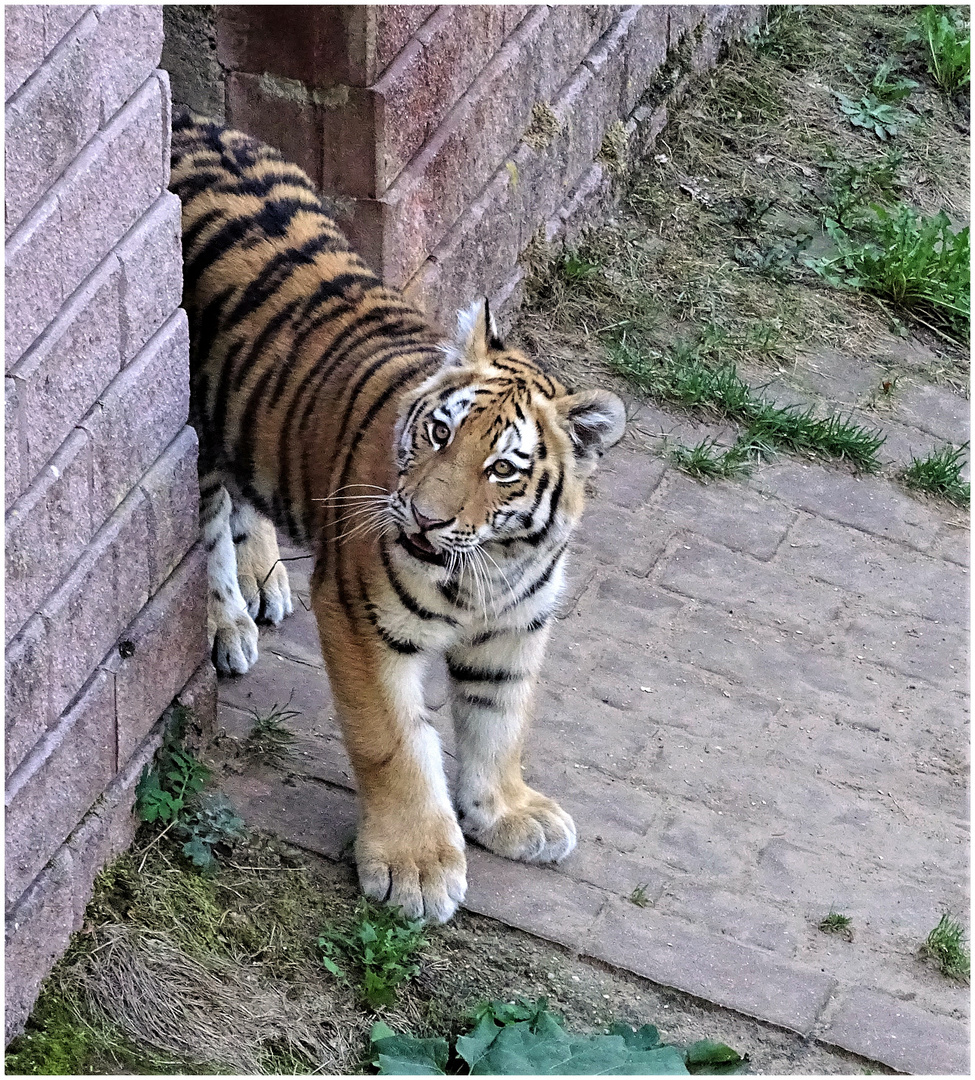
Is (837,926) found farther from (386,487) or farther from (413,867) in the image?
(386,487)

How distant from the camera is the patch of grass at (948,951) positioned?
346cm

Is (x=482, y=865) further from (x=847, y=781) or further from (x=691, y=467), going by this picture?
(x=691, y=467)

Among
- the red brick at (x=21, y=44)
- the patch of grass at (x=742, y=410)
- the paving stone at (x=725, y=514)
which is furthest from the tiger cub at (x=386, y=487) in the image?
the patch of grass at (x=742, y=410)

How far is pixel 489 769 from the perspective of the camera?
11.9 feet

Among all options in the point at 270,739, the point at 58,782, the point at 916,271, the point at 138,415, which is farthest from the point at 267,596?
the point at 916,271

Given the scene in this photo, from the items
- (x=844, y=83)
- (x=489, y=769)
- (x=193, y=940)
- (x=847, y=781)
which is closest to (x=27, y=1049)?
(x=193, y=940)

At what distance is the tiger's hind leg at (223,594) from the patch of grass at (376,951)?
3.01 ft

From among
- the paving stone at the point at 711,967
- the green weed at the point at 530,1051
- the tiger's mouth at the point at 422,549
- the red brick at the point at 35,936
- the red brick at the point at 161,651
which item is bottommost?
the paving stone at the point at 711,967

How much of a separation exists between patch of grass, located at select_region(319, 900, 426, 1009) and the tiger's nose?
2.83 ft

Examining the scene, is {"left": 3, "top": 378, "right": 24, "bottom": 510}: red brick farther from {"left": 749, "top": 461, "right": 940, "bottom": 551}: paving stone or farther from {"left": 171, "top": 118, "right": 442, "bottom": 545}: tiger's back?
{"left": 749, "top": 461, "right": 940, "bottom": 551}: paving stone

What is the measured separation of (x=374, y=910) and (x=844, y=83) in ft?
16.6

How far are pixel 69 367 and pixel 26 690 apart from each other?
593mm

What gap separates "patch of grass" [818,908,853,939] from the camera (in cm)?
353

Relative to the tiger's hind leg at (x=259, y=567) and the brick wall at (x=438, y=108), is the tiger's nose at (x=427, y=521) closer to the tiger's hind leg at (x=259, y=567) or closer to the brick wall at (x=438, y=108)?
the tiger's hind leg at (x=259, y=567)
